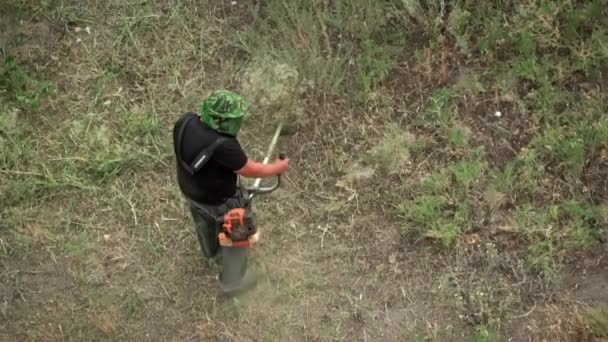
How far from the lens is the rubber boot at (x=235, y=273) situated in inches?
187

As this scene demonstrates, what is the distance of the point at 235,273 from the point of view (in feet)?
15.9

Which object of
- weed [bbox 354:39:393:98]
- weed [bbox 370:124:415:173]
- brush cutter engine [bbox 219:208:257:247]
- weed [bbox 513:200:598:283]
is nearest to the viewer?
brush cutter engine [bbox 219:208:257:247]

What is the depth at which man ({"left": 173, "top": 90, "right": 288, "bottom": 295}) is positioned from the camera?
411 centimetres

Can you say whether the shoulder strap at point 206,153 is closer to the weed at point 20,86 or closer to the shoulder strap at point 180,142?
the shoulder strap at point 180,142

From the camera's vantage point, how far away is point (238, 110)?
4109mm

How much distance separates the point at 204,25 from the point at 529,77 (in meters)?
2.25

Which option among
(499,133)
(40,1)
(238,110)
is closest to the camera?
(238,110)

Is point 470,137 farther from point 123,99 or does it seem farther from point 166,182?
point 123,99

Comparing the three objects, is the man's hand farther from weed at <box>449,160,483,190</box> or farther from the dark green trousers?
weed at <box>449,160,483,190</box>

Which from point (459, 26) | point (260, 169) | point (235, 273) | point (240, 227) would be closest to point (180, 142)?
point (260, 169)

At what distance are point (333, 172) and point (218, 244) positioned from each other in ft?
2.96

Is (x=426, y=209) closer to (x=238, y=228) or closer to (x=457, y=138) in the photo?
(x=457, y=138)

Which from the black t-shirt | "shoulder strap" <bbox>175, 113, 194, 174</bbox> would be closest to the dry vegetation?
the black t-shirt

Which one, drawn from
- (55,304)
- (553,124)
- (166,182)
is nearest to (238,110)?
(166,182)
